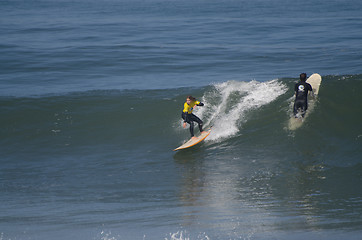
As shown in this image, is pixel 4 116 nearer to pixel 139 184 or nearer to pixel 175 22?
pixel 139 184

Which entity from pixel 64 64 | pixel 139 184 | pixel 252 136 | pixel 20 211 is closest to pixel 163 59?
pixel 64 64

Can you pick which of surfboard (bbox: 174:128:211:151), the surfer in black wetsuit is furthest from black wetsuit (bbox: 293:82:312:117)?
surfboard (bbox: 174:128:211:151)

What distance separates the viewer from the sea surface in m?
7.87

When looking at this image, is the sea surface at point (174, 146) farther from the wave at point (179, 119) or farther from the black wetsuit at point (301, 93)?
the black wetsuit at point (301, 93)

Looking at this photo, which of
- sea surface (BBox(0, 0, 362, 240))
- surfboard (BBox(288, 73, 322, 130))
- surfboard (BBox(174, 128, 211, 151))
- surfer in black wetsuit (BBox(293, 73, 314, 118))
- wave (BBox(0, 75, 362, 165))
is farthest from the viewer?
surfboard (BBox(288, 73, 322, 130))

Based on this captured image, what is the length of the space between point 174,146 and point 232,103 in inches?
144

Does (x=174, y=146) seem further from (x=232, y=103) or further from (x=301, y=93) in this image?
(x=301, y=93)

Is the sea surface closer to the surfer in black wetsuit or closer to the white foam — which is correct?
the white foam

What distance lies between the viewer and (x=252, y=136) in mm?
13227

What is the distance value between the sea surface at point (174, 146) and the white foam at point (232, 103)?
72 mm

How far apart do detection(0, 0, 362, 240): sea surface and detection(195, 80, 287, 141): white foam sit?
0.24 ft

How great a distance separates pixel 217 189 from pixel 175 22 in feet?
126

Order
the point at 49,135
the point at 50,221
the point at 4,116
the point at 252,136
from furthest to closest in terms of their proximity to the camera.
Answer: the point at 4,116
the point at 49,135
the point at 252,136
the point at 50,221

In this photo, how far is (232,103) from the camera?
52.3ft
